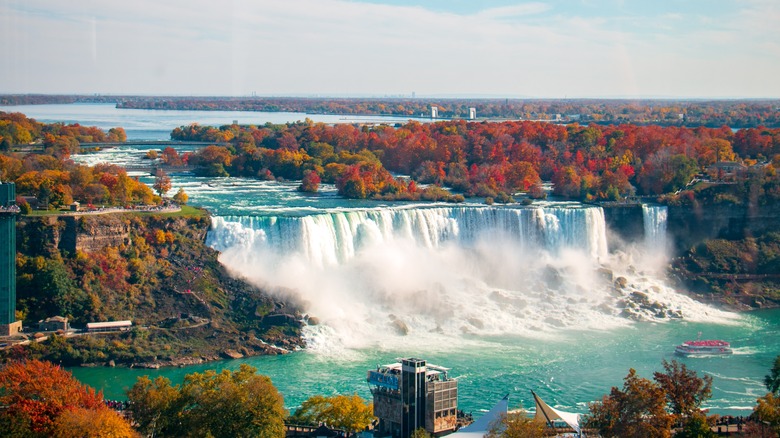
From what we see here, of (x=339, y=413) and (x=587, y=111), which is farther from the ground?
(x=587, y=111)

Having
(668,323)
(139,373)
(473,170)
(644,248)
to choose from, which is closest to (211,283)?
(139,373)

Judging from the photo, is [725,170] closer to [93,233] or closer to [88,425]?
[93,233]

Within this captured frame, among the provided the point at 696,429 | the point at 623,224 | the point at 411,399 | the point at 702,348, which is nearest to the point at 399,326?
the point at 702,348

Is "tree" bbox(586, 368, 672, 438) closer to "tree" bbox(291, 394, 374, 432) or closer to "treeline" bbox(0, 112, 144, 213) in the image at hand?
"tree" bbox(291, 394, 374, 432)

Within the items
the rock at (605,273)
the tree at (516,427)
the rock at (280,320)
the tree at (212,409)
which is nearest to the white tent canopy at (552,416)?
the tree at (516,427)

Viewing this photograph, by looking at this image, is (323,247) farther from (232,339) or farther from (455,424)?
(455,424)

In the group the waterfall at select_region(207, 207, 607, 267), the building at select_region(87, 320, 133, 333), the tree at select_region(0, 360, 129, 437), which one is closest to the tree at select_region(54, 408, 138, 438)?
the tree at select_region(0, 360, 129, 437)

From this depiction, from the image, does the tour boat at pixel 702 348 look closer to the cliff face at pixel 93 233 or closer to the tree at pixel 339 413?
the tree at pixel 339 413
